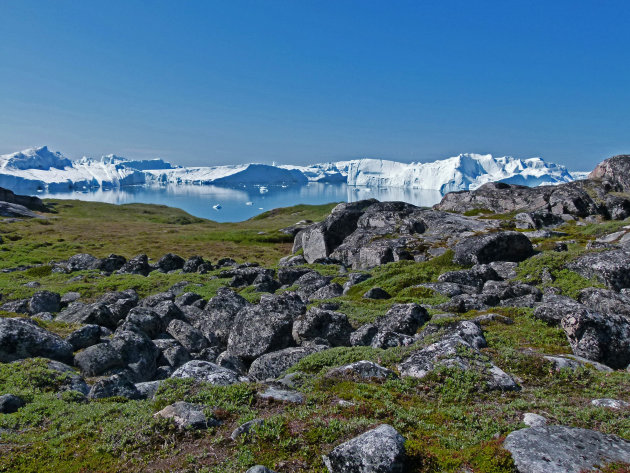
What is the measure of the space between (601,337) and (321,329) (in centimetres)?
1070

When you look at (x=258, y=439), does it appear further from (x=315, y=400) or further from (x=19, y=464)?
(x=19, y=464)

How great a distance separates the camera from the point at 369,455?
7.29 metres

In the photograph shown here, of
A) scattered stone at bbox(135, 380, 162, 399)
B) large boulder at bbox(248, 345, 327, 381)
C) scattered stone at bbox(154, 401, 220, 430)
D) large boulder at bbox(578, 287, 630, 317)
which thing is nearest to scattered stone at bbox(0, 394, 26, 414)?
scattered stone at bbox(135, 380, 162, 399)

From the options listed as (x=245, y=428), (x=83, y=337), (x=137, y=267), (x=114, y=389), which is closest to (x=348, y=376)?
(x=245, y=428)

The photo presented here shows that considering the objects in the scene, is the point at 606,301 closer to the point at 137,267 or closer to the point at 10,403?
the point at 10,403

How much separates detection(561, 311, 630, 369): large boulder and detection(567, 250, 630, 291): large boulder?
28.6 ft

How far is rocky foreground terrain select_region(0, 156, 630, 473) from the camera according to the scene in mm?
7898

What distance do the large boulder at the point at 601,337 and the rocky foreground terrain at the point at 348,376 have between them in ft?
0.16

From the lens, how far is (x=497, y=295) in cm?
2202

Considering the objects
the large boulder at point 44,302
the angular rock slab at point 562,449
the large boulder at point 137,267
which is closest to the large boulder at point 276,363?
the angular rock slab at point 562,449

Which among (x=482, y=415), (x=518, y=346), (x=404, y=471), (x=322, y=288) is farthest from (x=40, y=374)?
(x=322, y=288)

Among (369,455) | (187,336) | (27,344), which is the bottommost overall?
(187,336)

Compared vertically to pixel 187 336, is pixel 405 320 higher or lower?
higher

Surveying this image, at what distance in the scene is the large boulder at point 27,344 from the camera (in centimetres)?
1591
